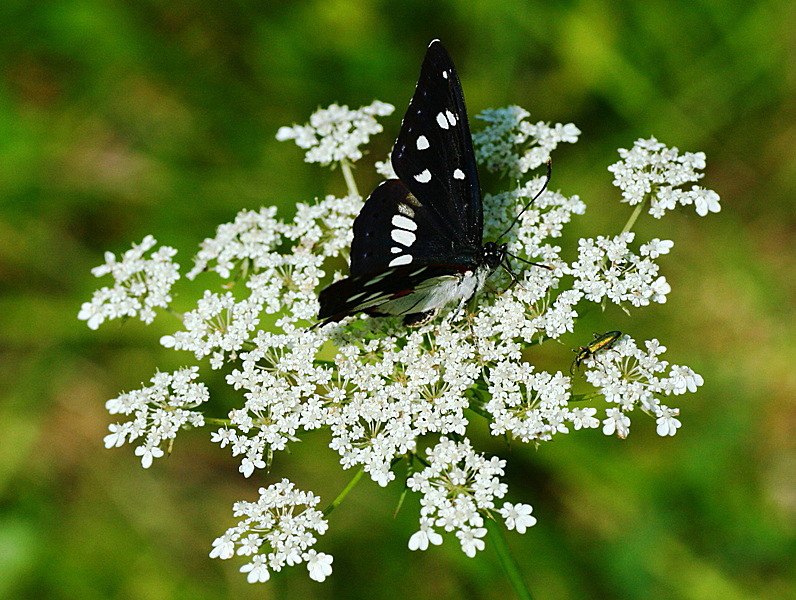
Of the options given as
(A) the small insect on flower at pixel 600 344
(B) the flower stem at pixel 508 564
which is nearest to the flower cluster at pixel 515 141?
(A) the small insect on flower at pixel 600 344

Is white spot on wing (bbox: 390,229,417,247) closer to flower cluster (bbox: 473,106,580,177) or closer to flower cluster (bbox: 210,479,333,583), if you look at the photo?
flower cluster (bbox: 473,106,580,177)

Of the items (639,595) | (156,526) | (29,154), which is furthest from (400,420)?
(29,154)

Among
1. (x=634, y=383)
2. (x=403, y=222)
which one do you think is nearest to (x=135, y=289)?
(x=403, y=222)

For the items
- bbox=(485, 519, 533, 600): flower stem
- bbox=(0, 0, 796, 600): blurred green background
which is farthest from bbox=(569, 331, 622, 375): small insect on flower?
bbox=(0, 0, 796, 600): blurred green background

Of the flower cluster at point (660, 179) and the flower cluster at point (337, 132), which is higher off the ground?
the flower cluster at point (337, 132)

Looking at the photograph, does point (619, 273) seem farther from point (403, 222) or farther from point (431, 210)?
point (403, 222)

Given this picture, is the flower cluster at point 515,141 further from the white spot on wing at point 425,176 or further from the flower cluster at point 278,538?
the flower cluster at point 278,538

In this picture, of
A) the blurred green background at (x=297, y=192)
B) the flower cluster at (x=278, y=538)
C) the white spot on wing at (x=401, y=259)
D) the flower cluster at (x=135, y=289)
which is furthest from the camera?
the blurred green background at (x=297, y=192)
